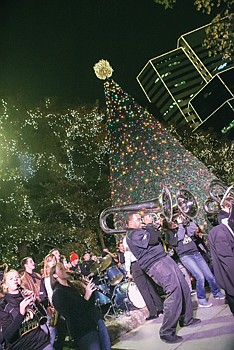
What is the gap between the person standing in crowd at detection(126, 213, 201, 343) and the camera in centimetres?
498

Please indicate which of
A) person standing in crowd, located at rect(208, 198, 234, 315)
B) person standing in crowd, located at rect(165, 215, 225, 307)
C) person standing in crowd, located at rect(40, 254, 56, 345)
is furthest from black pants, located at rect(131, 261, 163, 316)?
person standing in crowd, located at rect(208, 198, 234, 315)

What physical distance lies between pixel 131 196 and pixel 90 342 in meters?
9.01

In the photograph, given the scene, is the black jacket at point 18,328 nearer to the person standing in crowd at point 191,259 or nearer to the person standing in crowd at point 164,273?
the person standing in crowd at point 164,273

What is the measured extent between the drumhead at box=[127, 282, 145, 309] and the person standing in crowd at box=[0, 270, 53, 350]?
11.7ft

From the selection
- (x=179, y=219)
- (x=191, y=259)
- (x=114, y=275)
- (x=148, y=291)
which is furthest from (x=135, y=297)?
(x=179, y=219)

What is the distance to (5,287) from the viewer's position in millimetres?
3979

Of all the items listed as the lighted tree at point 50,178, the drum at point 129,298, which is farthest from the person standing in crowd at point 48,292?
the lighted tree at point 50,178

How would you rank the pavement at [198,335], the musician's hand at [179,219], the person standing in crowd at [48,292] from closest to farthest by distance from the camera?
the pavement at [198,335] < the person standing in crowd at [48,292] < the musician's hand at [179,219]

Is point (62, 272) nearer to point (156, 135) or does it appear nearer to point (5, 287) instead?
point (5, 287)

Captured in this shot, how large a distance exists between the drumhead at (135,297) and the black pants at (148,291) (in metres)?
0.42

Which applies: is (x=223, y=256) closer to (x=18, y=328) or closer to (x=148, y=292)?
(x=148, y=292)

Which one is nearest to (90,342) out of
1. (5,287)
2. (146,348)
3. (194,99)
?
(5,287)

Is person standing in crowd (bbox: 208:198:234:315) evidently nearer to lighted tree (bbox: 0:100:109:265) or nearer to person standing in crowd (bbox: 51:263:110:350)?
person standing in crowd (bbox: 51:263:110:350)

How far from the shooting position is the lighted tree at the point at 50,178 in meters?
17.4
